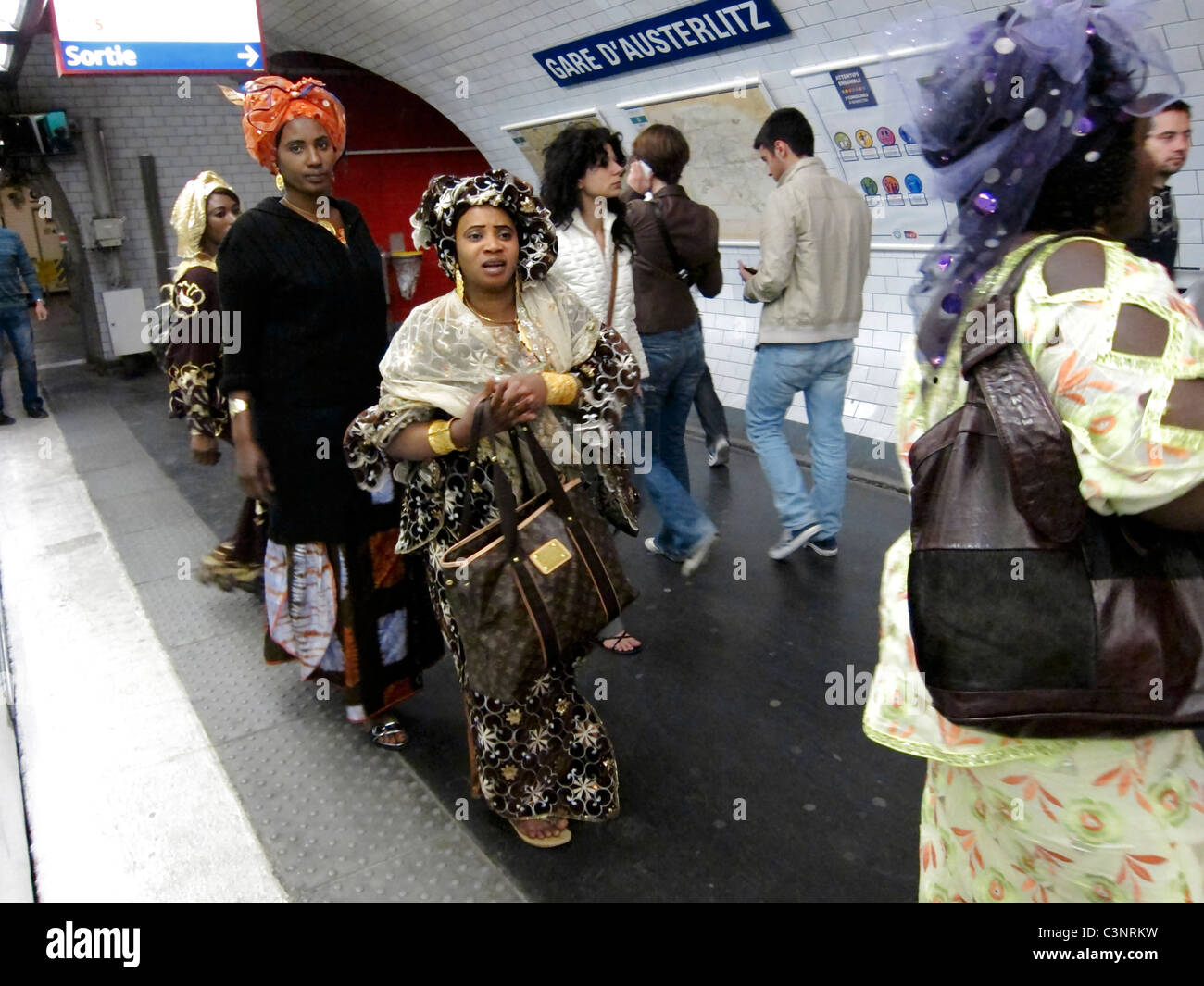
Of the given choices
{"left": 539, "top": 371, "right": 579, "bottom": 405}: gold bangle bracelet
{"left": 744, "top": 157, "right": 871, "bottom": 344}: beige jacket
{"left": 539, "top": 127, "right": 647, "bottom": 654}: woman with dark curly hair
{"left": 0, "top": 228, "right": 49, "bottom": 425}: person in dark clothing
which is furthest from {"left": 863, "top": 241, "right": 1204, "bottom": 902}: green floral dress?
{"left": 0, "top": 228, "right": 49, "bottom": 425}: person in dark clothing

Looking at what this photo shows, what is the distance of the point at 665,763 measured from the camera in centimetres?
288

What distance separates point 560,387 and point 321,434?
902mm

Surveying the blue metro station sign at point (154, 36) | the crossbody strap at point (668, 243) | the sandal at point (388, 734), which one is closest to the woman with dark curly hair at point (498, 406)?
the sandal at point (388, 734)

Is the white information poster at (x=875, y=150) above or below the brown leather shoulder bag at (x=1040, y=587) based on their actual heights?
above

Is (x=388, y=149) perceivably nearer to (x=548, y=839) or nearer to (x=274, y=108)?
(x=274, y=108)

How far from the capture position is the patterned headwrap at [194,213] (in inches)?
150

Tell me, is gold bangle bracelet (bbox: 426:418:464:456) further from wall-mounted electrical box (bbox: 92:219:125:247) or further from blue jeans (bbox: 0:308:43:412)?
wall-mounted electrical box (bbox: 92:219:125:247)

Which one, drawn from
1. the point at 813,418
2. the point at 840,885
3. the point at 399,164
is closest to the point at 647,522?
the point at 813,418

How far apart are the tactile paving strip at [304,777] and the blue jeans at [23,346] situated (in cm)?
436

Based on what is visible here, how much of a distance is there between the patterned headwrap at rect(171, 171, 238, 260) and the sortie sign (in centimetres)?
291

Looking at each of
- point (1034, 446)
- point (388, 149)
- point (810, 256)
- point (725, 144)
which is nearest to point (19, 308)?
point (388, 149)

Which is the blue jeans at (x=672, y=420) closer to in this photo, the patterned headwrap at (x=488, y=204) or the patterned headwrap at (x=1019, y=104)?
the patterned headwrap at (x=488, y=204)
